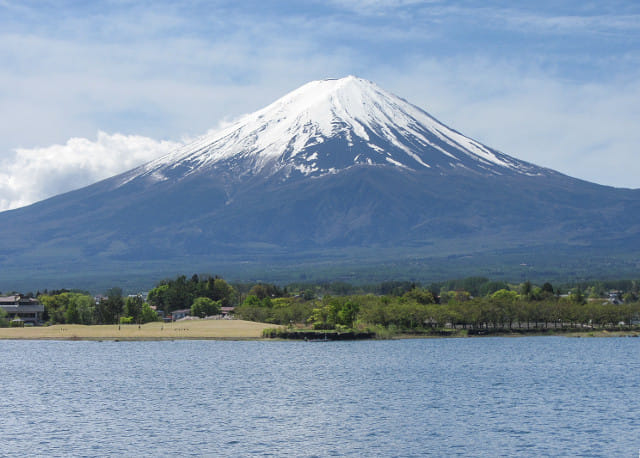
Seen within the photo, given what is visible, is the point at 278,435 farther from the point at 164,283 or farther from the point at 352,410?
the point at 164,283

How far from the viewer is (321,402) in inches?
2013

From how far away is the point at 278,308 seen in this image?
121m

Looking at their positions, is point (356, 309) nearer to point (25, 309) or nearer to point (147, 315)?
point (147, 315)

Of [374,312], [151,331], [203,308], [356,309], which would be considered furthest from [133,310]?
[374,312]

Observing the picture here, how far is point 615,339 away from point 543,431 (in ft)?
208

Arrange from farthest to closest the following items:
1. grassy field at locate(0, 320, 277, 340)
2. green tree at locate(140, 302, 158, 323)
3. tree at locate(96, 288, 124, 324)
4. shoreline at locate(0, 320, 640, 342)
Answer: green tree at locate(140, 302, 158, 323) → tree at locate(96, 288, 124, 324) → grassy field at locate(0, 320, 277, 340) → shoreline at locate(0, 320, 640, 342)

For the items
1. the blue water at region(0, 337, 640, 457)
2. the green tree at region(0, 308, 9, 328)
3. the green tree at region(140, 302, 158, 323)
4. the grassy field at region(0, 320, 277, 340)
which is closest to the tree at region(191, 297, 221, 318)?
the green tree at region(140, 302, 158, 323)

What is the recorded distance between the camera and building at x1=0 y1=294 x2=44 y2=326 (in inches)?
4749

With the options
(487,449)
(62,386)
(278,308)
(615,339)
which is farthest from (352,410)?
(278,308)

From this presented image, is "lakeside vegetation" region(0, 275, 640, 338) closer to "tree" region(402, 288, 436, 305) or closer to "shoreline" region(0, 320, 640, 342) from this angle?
"tree" region(402, 288, 436, 305)

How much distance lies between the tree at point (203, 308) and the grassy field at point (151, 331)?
7147 millimetres

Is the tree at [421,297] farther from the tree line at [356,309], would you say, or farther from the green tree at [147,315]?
the green tree at [147,315]

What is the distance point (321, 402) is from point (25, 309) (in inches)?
3118

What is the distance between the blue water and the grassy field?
50.7 feet
